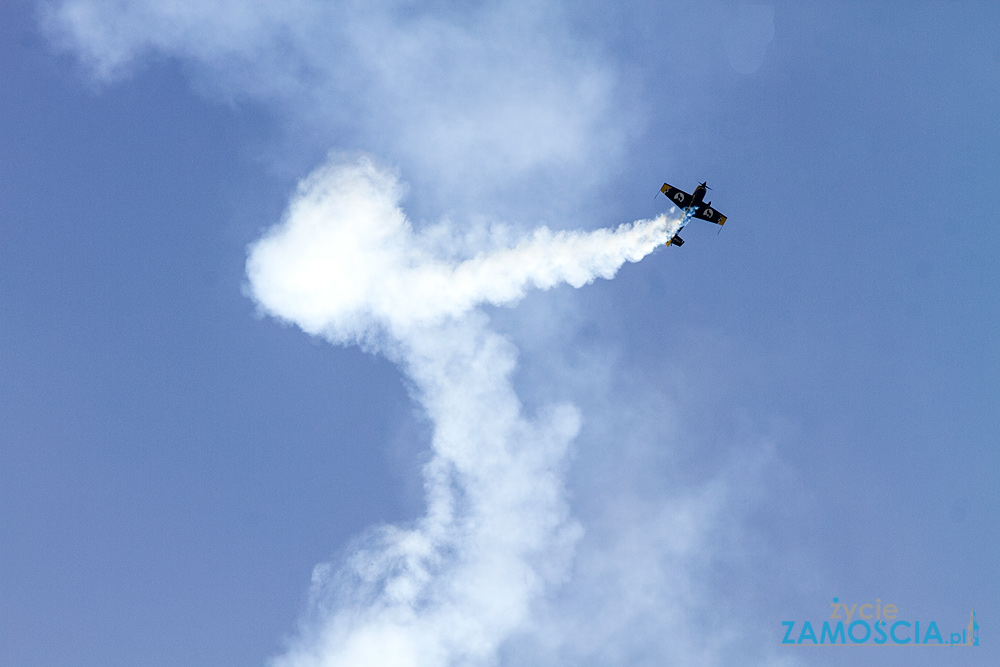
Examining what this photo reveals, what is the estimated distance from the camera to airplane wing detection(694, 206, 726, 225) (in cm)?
11334

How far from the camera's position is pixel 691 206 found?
111562 mm

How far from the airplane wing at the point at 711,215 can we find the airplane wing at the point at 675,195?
2791 millimetres

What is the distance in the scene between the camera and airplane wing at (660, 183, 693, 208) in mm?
112500

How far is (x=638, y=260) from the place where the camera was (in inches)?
4515

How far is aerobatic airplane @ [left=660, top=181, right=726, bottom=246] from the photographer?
111m

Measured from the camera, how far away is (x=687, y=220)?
113375mm

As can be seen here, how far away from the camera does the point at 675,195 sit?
113188 millimetres

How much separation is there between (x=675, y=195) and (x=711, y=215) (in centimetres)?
650

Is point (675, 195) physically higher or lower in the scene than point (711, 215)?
higher

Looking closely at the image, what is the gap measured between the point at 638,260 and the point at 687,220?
30.7 feet

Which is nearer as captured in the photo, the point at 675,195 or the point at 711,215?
the point at 675,195

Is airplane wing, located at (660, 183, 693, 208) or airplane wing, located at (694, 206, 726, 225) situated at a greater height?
airplane wing, located at (660, 183, 693, 208)

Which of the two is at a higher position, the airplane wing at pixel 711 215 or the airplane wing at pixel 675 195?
the airplane wing at pixel 675 195

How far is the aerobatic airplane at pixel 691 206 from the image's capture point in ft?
364
